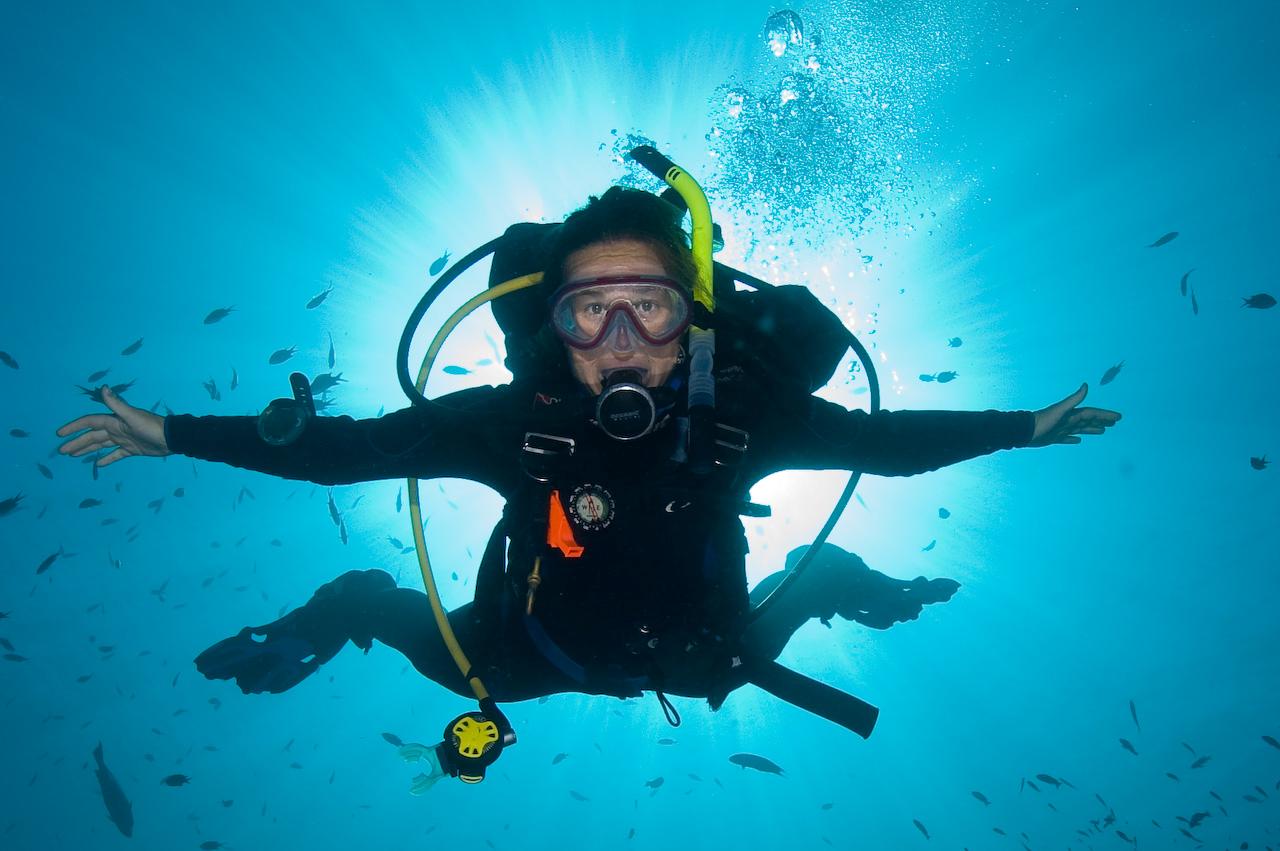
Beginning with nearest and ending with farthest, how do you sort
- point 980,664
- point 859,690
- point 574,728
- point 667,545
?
point 667,545 < point 980,664 < point 859,690 < point 574,728

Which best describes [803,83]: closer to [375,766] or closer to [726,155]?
[726,155]

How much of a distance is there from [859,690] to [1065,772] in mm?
16929

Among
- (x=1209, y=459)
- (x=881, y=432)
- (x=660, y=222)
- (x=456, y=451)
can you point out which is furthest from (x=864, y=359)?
(x=1209, y=459)

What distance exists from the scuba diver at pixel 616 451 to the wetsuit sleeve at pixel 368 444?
11 mm

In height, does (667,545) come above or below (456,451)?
below

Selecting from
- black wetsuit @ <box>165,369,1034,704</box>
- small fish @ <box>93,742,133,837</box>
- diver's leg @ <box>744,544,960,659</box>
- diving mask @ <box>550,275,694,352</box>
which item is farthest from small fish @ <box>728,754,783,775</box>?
small fish @ <box>93,742,133,837</box>

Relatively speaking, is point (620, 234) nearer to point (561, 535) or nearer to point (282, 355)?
point (561, 535)

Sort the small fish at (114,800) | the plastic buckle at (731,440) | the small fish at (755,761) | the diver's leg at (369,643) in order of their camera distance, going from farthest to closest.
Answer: the small fish at (114,800), the small fish at (755,761), the diver's leg at (369,643), the plastic buckle at (731,440)

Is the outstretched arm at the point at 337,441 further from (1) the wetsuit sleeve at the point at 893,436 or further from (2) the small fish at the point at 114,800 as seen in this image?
(2) the small fish at the point at 114,800

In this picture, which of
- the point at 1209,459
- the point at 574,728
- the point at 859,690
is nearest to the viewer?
the point at 1209,459

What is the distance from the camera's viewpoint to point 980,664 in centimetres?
3133

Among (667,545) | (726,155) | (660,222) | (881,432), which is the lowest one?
(667,545)

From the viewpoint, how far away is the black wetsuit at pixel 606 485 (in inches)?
119

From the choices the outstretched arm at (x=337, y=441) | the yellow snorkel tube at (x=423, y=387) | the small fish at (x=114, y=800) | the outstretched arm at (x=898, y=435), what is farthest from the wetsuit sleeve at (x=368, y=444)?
the small fish at (x=114, y=800)
